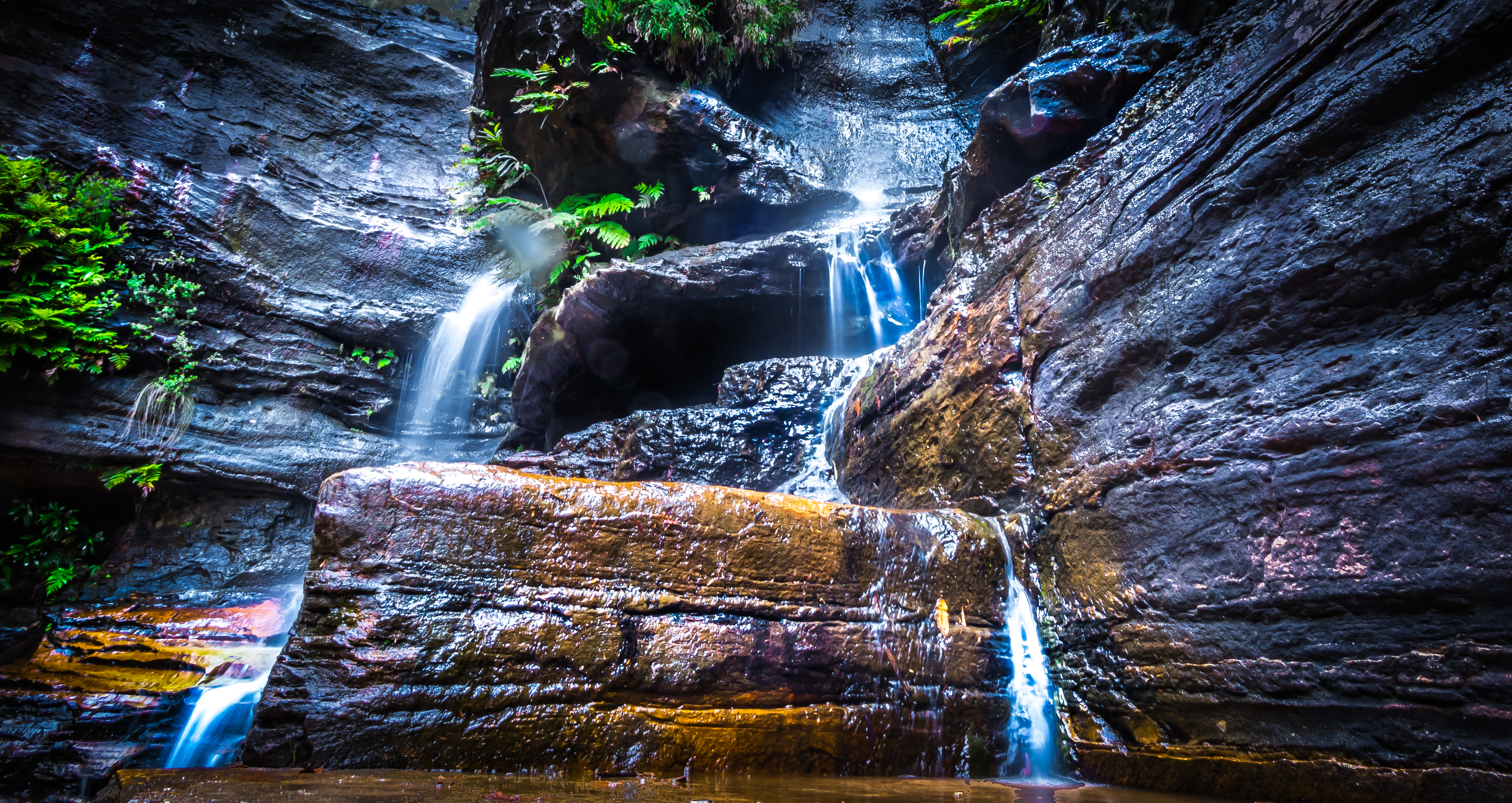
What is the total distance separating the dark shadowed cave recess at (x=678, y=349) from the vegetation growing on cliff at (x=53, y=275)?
5.52m

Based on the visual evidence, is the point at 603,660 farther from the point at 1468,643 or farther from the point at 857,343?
the point at 857,343

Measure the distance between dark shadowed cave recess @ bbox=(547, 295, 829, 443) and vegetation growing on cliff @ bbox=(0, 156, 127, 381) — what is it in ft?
18.1

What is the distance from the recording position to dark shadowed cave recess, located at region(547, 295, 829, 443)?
7750 mm

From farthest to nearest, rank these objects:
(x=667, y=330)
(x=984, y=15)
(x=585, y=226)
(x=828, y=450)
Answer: (x=585, y=226) → (x=667, y=330) → (x=984, y=15) → (x=828, y=450)

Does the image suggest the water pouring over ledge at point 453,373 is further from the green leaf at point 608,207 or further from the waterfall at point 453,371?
the green leaf at point 608,207

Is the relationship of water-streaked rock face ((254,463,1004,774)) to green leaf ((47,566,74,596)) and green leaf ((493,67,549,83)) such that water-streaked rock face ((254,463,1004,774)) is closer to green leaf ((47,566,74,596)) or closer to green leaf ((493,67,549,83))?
green leaf ((493,67,549,83))

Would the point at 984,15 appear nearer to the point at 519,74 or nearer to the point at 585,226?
the point at 585,226

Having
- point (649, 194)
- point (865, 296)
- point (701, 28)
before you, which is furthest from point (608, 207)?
point (865, 296)

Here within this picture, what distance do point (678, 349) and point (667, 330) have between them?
42 cm

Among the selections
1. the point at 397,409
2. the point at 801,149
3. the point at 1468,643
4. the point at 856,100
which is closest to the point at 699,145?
the point at 801,149

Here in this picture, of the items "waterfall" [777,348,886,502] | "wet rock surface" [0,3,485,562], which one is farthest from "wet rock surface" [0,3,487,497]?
"waterfall" [777,348,886,502]

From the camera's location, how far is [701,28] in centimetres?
851

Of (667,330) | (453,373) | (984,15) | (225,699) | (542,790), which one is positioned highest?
(984,15)

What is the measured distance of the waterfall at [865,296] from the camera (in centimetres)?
712
